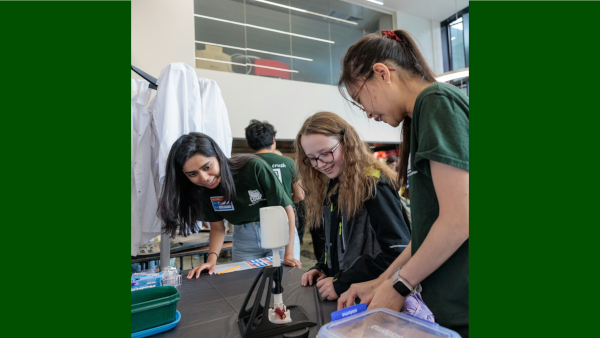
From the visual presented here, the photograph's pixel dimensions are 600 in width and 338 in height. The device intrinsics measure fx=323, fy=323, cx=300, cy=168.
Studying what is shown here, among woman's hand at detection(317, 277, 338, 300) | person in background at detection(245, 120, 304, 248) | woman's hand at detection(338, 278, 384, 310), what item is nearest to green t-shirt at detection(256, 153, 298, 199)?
person in background at detection(245, 120, 304, 248)

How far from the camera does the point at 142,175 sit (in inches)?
66.4

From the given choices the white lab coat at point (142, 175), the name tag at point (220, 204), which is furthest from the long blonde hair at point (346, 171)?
the white lab coat at point (142, 175)

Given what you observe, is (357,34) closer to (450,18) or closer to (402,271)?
(450,18)

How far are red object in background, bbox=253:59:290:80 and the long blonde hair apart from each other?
3773 mm

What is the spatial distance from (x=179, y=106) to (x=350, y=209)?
1164 mm

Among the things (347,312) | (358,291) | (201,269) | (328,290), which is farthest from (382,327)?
(201,269)

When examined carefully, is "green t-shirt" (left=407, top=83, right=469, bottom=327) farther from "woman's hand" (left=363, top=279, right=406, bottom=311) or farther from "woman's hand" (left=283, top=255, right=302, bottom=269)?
"woman's hand" (left=283, top=255, right=302, bottom=269)

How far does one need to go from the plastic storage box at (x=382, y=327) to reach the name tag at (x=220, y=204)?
1187 mm

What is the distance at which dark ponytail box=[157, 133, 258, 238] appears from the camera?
5.13 ft

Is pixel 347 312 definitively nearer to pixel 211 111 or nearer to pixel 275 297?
pixel 275 297

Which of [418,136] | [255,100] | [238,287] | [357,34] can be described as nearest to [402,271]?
[418,136]

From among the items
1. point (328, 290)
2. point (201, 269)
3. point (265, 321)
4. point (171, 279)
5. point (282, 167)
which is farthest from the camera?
point (282, 167)

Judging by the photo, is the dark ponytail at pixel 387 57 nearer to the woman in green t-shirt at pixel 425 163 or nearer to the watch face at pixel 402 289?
the woman in green t-shirt at pixel 425 163

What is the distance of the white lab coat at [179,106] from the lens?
167cm
